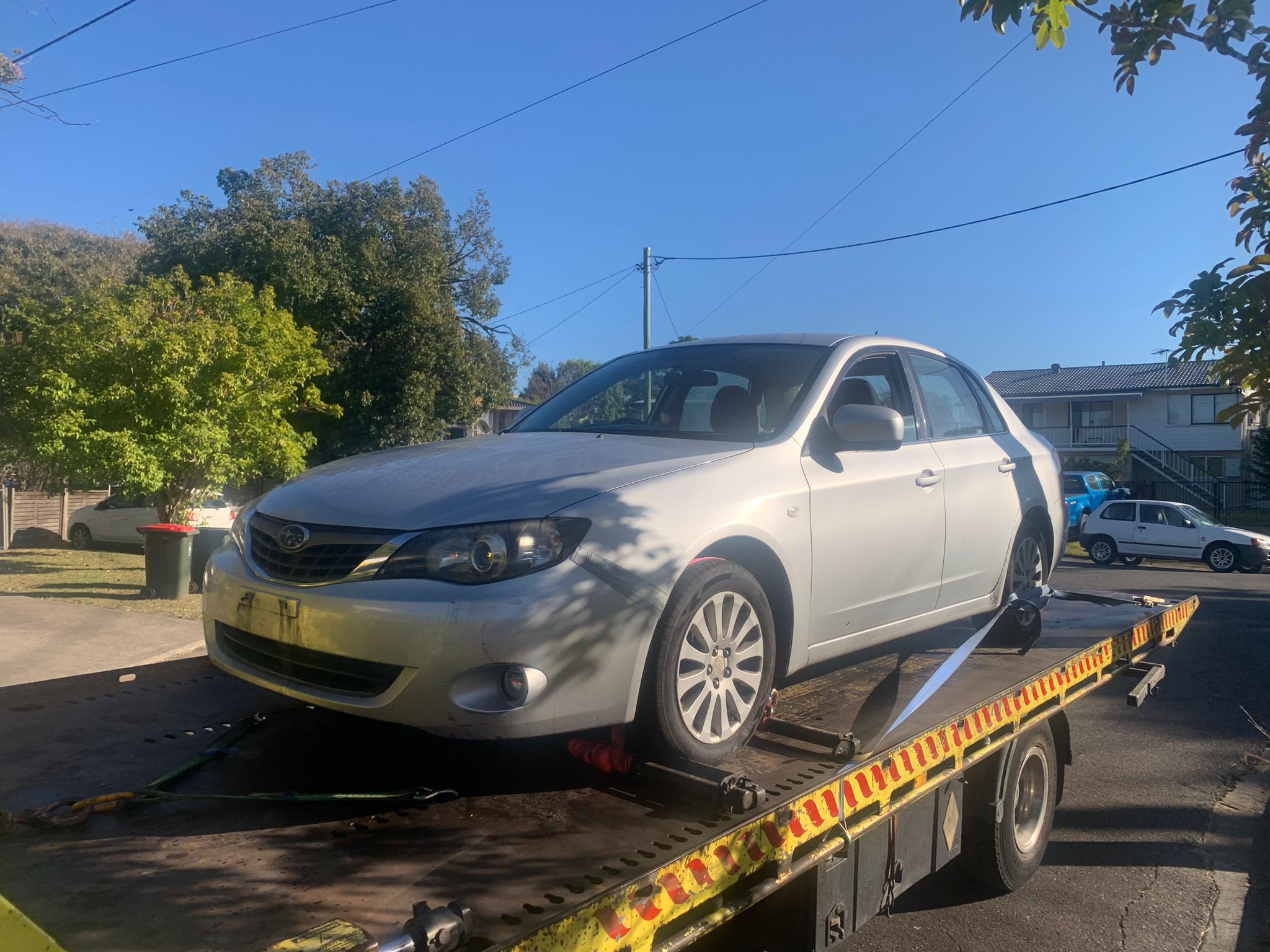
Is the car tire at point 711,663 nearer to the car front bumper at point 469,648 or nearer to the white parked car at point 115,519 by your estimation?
the car front bumper at point 469,648

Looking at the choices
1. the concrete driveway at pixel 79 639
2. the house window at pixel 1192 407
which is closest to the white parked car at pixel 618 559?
the concrete driveway at pixel 79 639

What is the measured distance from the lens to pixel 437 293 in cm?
2736

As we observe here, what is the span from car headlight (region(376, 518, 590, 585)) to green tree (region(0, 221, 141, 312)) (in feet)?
78.9

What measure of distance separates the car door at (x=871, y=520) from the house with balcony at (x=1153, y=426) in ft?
124

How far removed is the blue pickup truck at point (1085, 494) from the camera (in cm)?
2641

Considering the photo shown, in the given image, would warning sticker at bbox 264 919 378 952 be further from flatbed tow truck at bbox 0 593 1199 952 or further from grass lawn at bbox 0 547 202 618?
grass lawn at bbox 0 547 202 618

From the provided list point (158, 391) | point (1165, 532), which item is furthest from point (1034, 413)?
point (158, 391)

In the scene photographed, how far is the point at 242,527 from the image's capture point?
3.38 metres

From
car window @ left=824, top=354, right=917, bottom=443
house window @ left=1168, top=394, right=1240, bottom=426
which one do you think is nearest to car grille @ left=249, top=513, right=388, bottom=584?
car window @ left=824, top=354, right=917, bottom=443

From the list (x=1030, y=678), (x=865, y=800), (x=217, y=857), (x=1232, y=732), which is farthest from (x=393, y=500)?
(x=1232, y=732)

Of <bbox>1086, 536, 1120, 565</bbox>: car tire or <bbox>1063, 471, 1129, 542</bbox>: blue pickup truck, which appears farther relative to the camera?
<bbox>1063, 471, 1129, 542</bbox>: blue pickup truck

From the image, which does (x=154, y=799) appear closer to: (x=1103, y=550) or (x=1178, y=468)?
(x=1103, y=550)

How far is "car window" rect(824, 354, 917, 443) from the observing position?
14.2 ft

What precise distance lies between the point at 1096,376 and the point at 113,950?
5203 cm
